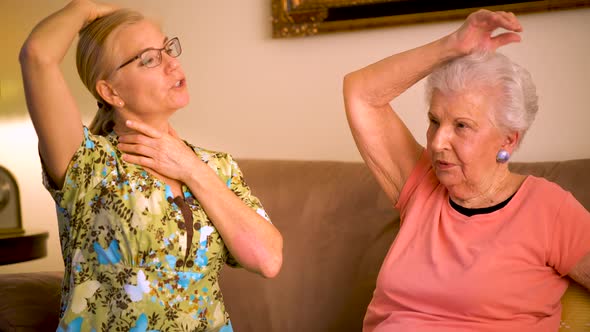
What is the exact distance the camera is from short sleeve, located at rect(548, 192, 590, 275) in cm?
155

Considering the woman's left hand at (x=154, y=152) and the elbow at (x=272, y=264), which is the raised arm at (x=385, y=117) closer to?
the elbow at (x=272, y=264)

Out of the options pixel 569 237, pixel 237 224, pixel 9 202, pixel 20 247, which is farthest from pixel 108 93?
pixel 9 202

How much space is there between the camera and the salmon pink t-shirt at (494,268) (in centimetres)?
159

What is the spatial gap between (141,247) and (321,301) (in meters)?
0.74

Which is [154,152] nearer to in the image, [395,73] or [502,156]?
[395,73]

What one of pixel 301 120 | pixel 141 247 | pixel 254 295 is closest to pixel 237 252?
pixel 141 247

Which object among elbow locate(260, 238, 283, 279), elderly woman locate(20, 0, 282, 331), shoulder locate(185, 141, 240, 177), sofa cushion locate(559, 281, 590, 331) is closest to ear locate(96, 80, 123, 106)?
elderly woman locate(20, 0, 282, 331)

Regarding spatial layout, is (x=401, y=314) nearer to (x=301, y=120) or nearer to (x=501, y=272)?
(x=501, y=272)

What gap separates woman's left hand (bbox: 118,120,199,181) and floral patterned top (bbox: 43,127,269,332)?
0.03 meters

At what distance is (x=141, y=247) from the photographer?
1.49 m

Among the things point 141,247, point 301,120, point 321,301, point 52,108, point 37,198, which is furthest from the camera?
point 37,198

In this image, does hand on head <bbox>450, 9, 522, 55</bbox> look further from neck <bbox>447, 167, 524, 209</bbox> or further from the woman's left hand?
the woman's left hand

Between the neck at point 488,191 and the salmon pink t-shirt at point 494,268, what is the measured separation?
3 centimetres

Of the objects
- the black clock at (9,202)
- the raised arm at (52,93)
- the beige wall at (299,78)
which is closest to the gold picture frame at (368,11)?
the beige wall at (299,78)
